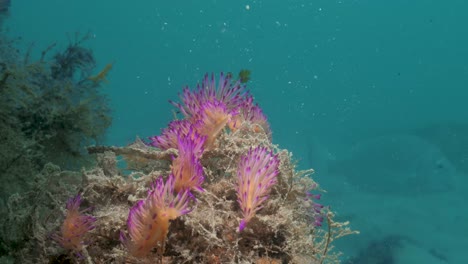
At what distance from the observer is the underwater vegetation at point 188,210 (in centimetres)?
199

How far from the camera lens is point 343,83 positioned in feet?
250

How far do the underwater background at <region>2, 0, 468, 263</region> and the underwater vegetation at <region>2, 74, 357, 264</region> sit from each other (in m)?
4.60

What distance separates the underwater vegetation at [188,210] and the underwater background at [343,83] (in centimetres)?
460

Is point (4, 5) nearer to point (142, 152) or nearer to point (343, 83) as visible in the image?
point (142, 152)

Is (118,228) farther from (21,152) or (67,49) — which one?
(67,49)

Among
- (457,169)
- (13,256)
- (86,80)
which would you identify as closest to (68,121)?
(86,80)

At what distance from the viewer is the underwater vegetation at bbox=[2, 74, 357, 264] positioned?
1991mm

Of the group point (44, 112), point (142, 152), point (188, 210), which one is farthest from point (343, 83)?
point (188, 210)

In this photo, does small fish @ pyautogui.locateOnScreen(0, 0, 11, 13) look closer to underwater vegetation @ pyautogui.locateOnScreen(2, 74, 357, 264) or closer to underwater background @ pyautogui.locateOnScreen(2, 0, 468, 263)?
underwater background @ pyautogui.locateOnScreen(2, 0, 468, 263)

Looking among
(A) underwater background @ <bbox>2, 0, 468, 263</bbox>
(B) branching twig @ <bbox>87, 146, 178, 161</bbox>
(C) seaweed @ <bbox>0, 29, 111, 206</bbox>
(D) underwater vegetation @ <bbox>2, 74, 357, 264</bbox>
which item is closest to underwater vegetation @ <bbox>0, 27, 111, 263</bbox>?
(C) seaweed @ <bbox>0, 29, 111, 206</bbox>

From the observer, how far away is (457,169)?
101 feet

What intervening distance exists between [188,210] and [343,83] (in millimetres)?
78401

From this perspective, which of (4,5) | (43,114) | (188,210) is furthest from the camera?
(4,5)

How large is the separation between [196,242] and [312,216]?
3.09 ft
